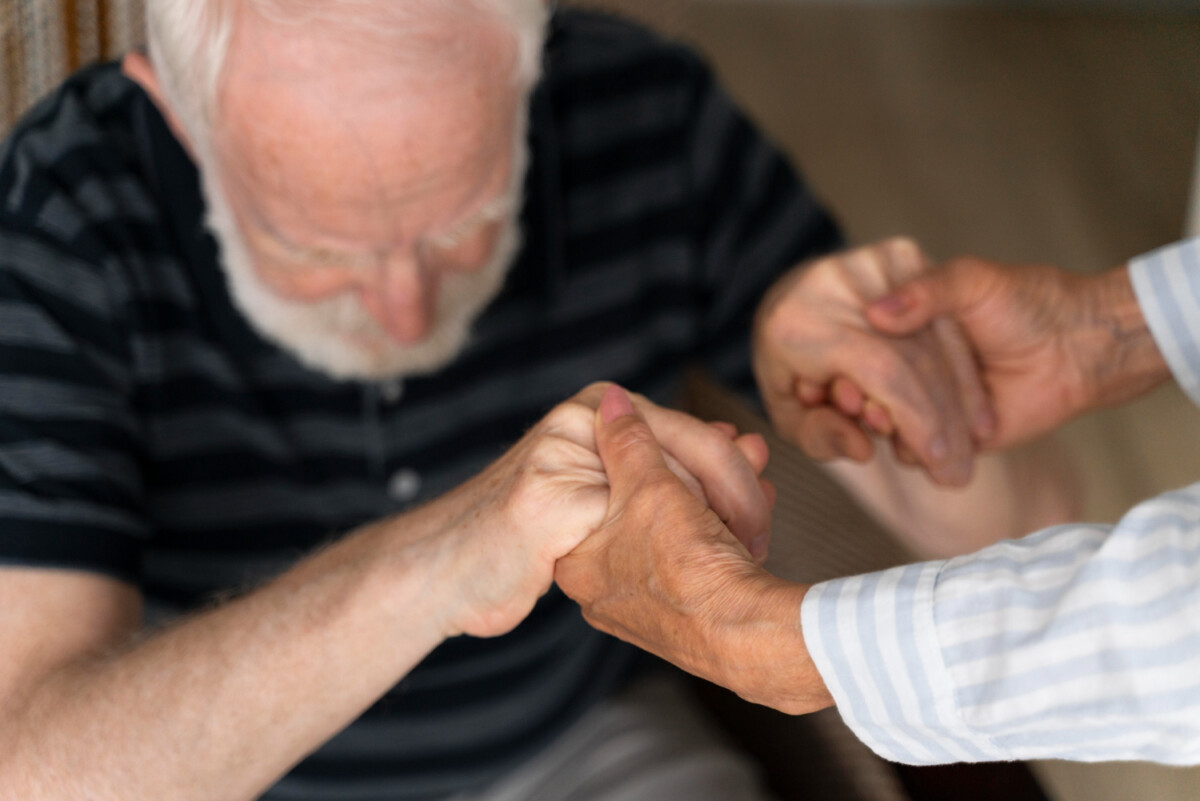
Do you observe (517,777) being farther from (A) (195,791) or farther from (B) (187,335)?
(B) (187,335)

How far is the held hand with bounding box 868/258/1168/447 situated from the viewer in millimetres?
993

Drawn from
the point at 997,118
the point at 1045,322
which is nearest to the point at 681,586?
the point at 1045,322

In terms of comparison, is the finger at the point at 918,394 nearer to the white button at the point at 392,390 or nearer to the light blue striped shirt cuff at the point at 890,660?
the light blue striped shirt cuff at the point at 890,660

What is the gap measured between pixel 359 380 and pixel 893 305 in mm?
551

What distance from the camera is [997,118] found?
133 inches

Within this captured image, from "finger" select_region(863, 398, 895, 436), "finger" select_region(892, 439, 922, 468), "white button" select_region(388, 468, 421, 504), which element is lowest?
"white button" select_region(388, 468, 421, 504)

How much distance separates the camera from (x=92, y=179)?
→ 105 centimetres

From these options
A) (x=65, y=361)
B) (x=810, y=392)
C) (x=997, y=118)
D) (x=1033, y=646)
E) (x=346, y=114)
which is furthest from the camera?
(x=997, y=118)

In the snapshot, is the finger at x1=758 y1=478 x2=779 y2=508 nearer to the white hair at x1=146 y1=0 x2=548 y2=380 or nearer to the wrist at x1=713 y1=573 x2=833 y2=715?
the wrist at x1=713 y1=573 x2=833 y2=715

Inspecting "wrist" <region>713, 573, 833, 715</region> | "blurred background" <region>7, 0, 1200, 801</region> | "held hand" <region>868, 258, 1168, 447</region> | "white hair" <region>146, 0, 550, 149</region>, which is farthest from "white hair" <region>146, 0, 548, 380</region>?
"blurred background" <region>7, 0, 1200, 801</region>

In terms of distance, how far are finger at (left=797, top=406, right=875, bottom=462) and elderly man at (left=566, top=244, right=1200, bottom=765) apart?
0.33 m

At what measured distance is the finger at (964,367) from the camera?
1.04m

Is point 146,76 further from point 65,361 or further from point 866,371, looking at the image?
point 866,371

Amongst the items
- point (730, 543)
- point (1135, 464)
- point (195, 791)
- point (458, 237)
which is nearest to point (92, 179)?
point (458, 237)
